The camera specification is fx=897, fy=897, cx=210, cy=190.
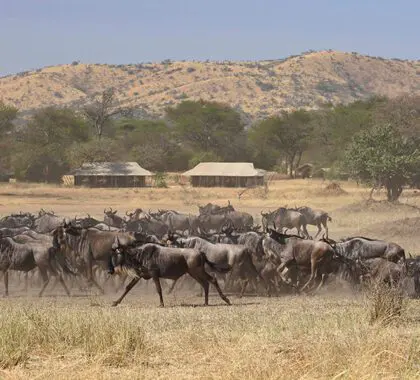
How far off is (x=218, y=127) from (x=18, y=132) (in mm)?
21949

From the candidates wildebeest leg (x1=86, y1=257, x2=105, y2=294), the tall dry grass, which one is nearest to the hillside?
wildebeest leg (x1=86, y1=257, x2=105, y2=294)

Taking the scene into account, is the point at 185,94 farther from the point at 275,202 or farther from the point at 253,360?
the point at 253,360

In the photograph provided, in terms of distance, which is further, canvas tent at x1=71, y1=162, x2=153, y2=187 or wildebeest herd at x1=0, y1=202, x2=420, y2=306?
canvas tent at x1=71, y1=162, x2=153, y2=187

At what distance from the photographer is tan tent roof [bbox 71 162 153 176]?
6488cm

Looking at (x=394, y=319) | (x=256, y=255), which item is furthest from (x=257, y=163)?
(x=394, y=319)

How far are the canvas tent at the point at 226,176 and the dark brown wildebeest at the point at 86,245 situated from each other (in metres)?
47.5

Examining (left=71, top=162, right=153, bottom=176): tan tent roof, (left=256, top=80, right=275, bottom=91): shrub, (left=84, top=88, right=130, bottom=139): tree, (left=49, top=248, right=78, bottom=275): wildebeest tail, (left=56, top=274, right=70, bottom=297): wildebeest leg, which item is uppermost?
(left=256, top=80, right=275, bottom=91): shrub

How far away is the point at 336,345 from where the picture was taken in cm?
907

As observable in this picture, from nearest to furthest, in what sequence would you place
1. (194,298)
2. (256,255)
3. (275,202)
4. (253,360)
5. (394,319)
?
(253,360)
(394,319)
(194,298)
(256,255)
(275,202)

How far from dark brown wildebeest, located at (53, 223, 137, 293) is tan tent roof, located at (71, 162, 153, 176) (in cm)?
4679

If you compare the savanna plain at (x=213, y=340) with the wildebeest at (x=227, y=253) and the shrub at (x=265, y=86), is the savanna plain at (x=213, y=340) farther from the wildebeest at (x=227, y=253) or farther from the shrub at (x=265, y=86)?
the shrub at (x=265, y=86)

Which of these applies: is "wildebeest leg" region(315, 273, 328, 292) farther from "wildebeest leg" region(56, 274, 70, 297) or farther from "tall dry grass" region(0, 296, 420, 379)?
"tall dry grass" region(0, 296, 420, 379)

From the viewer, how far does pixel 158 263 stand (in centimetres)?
1502

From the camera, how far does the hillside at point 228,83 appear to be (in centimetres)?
16062
